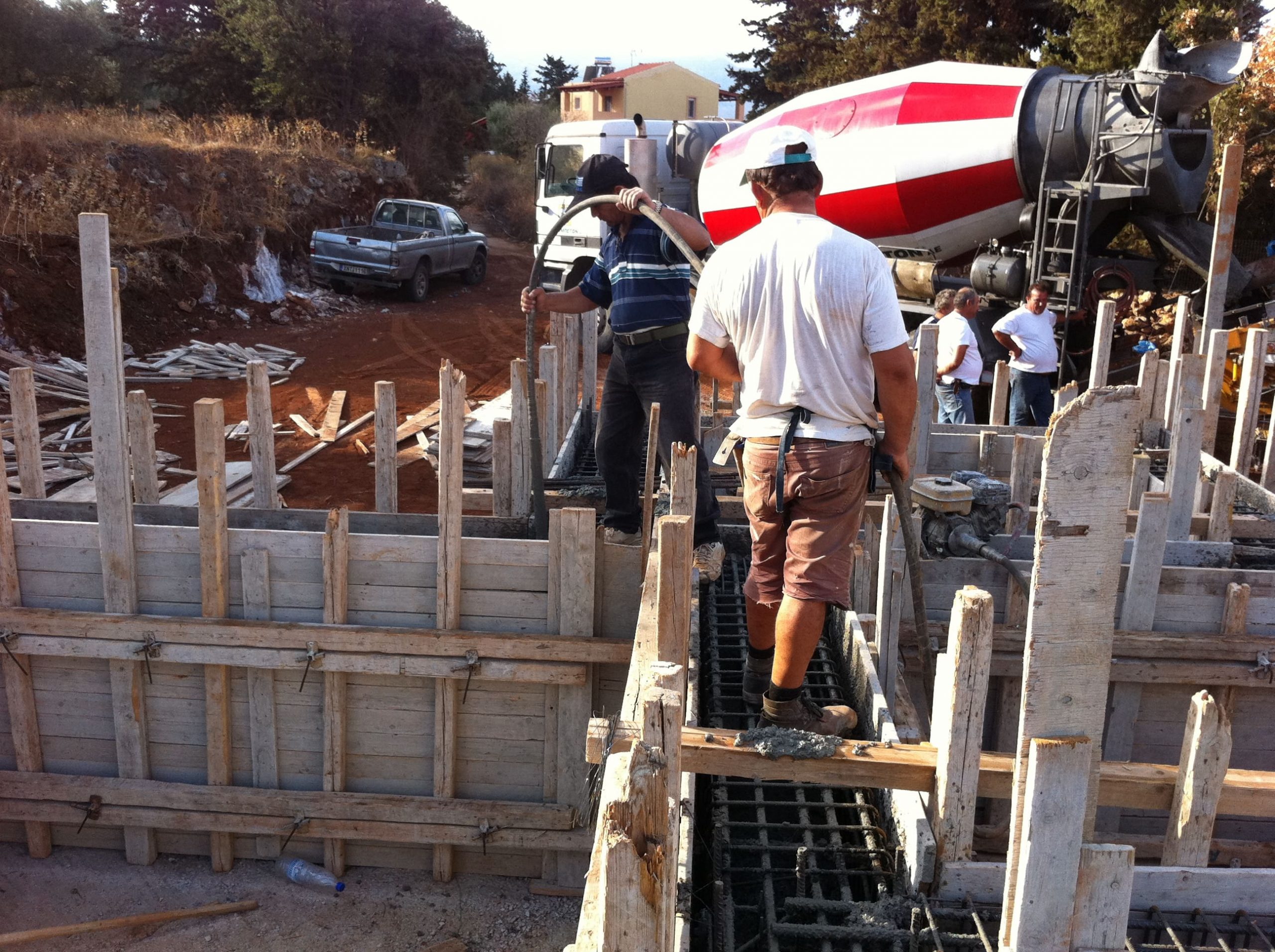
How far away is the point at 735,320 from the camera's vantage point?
3.57m

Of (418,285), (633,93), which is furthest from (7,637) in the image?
(633,93)

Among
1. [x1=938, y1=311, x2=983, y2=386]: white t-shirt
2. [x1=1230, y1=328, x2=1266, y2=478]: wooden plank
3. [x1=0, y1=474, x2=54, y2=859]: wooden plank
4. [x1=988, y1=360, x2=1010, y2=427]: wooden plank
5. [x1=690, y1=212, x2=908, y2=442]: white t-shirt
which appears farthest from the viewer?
[x1=938, y1=311, x2=983, y2=386]: white t-shirt

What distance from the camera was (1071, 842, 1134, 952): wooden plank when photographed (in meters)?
2.12

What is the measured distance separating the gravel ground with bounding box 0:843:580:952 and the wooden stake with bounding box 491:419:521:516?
203cm

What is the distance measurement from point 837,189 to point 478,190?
27.6 m

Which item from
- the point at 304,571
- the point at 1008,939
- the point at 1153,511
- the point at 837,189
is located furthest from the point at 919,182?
the point at 1008,939

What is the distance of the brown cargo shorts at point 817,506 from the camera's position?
351 cm

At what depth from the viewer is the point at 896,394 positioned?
346 cm

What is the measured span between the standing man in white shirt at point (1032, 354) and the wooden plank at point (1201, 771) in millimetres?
6682

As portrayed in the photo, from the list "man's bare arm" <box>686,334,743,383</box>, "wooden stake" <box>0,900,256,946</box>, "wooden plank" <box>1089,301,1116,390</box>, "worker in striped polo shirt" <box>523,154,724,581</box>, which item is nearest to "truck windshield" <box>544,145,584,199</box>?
"wooden plank" <box>1089,301,1116,390</box>

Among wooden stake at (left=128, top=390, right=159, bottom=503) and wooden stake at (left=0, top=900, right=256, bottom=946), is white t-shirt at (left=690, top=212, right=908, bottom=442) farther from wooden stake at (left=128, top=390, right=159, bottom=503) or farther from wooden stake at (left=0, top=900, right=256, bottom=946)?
wooden stake at (left=0, top=900, right=256, bottom=946)

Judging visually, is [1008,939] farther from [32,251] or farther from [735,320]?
[32,251]

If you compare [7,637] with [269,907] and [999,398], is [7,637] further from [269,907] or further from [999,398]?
[999,398]

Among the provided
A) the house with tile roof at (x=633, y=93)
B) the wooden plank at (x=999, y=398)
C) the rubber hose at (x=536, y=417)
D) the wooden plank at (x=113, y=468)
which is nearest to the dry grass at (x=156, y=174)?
the wooden plank at (x=113, y=468)
